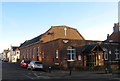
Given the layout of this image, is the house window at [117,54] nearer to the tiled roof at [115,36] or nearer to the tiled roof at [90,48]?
the tiled roof at [90,48]

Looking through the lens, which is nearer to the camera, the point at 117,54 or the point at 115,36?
the point at 117,54

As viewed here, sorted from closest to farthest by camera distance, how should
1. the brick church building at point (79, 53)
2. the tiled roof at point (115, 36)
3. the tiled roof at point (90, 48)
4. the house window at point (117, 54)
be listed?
the brick church building at point (79, 53) → the tiled roof at point (90, 48) → the house window at point (117, 54) → the tiled roof at point (115, 36)

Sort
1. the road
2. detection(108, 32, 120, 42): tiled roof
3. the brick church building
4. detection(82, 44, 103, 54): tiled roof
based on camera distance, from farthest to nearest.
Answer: detection(108, 32, 120, 42): tiled roof, detection(82, 44, 103, 54): tiled roof, the brick church building, the road

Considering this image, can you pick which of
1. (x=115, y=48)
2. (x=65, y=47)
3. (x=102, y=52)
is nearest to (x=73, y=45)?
(x=65, y=47)

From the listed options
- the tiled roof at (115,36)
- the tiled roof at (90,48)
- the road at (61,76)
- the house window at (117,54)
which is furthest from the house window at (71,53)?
the tiled roof at (115,36)

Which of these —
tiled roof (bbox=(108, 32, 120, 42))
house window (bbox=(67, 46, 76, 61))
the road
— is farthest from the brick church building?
tiled roof (bbox=(108, 32, 120, 42))

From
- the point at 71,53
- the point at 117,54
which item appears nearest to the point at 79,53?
the point at 71,53

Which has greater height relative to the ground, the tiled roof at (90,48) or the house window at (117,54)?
the tiled roof at (90,48)

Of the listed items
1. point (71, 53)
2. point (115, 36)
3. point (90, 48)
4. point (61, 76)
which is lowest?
point (61, 76)

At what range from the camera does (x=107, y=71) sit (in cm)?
3797

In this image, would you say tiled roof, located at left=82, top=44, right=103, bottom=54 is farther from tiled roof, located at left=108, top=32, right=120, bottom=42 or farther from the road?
tiled roof, located at left=108, top=32, right=120, bottom=42

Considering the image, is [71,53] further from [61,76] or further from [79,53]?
[61,76]

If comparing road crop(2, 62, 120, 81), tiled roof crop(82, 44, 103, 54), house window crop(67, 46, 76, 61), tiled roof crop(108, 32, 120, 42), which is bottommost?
road crop(2, 62, 120, 81)

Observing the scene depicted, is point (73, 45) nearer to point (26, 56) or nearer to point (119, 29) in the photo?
point (119, 29)
